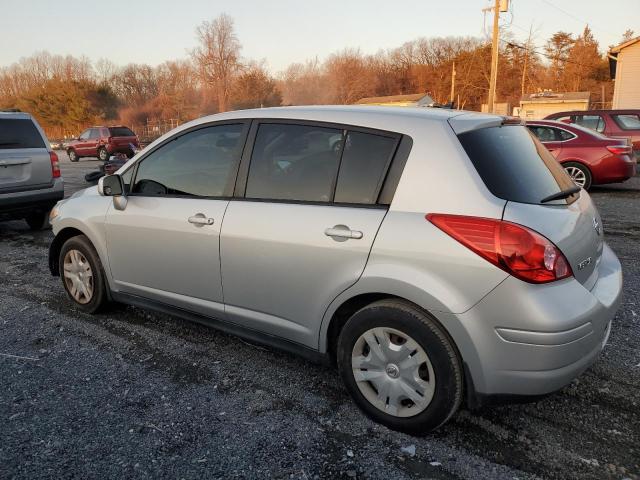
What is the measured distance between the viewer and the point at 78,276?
13.9 feet

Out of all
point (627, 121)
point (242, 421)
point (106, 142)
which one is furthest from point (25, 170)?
point (106, 142)

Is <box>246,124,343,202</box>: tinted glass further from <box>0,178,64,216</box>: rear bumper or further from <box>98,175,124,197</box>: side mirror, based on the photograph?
<box>0,178,64,216</box>: rear bumper

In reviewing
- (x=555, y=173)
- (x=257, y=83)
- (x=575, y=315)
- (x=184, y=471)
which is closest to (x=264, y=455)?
(x=184, y=471)

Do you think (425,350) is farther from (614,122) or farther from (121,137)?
(121,137)

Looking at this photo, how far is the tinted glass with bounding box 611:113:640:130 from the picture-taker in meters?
12.7

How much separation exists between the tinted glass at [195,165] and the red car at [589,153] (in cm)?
863

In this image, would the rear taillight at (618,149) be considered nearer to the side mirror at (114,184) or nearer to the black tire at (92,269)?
the side mirror at (114,184)

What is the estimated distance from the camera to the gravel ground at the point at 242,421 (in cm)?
234

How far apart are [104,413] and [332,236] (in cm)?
166

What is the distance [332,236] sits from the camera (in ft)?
8.52

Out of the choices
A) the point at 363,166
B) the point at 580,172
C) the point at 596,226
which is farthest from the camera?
the point at 580,172

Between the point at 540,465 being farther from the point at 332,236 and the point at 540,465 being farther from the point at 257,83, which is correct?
the point at 257,83

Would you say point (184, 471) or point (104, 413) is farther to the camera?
point (104, 413)

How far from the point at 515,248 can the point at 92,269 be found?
3.34 meters
